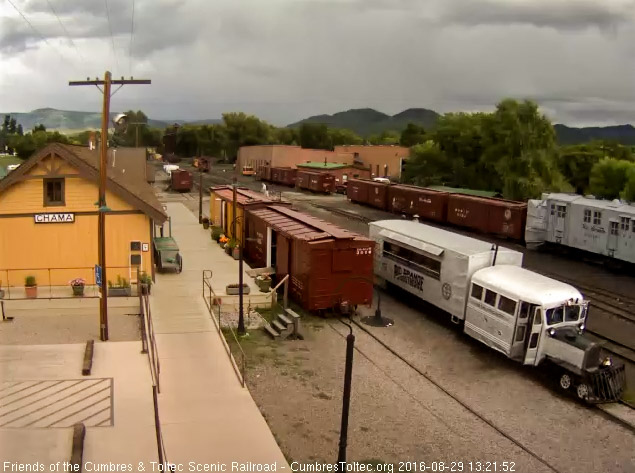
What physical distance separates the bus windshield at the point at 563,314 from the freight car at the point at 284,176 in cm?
6559

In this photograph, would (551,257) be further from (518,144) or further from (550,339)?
(518,144)

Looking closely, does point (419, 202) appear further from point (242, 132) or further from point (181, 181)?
point (242, 132)

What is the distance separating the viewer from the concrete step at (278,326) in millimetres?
19656

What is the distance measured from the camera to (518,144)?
223 feet

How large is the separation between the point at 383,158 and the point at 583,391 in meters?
83.6

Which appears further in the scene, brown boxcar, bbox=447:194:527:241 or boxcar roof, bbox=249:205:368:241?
brown boxcar, bbox=447:194:527:241

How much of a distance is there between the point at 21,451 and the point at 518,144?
65.9m

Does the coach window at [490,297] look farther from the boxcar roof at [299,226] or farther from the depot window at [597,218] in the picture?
the depot window at [597,218]

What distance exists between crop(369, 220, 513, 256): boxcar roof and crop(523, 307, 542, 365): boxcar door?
12.1 ft

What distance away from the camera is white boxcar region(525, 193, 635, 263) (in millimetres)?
30344

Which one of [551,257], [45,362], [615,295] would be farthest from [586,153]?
[45,362]

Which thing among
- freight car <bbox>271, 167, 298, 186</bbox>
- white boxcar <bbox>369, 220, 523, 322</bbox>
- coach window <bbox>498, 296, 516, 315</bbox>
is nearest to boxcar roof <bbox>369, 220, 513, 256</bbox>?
white boxcar <bbox>369, 220, 523, 322</bbox>

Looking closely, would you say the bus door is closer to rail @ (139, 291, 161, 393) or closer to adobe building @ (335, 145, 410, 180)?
rail @ (139, 291, 161, 393)

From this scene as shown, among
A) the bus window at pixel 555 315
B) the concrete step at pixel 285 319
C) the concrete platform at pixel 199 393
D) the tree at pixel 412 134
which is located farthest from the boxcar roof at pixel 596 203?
the tree at pixel 412 134
